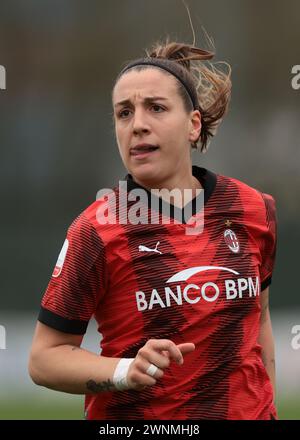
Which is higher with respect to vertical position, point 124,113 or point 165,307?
point 124,113

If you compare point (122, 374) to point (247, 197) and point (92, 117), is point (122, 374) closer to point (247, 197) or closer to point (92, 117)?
point (247, 197)

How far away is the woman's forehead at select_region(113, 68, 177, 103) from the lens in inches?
103

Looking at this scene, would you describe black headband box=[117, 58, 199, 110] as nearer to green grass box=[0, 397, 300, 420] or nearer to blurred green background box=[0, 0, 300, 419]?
green grass box=[0, 397, 300, 420]

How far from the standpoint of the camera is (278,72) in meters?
7.87

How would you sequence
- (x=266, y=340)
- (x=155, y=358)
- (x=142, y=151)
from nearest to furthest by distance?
(x=155, y=358)
(x=142, y=151)
(x=266, y=340)

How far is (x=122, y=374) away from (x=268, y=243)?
2.55ft

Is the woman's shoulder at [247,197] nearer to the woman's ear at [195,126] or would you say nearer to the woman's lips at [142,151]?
the woman's ear at [195,126]

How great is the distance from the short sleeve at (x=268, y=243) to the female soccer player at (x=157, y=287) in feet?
0.27

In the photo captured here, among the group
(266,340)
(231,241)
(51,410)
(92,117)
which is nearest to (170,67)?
(231,241)

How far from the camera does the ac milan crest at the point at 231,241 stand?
8.68 ft

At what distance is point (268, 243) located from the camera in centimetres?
282

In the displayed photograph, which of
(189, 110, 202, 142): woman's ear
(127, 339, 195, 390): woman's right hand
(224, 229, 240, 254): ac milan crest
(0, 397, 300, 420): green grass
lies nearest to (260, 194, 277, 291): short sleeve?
(224, 229, 240, 254): ac milan crest
